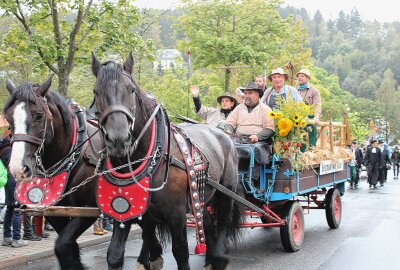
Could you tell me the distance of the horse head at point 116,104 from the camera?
379cm

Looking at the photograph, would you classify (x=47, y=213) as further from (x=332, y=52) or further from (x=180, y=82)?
(x=332, y=52)

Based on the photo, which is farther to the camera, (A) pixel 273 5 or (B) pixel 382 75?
(B) pixel 382 75

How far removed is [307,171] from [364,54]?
145024 millimetres

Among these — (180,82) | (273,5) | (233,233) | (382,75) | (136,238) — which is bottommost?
(136,238)

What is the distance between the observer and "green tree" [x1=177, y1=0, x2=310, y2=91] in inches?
806

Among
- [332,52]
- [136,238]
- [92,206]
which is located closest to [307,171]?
[136,238]

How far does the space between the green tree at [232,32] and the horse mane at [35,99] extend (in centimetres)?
1561

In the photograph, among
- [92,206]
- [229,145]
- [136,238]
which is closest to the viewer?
[92,206]

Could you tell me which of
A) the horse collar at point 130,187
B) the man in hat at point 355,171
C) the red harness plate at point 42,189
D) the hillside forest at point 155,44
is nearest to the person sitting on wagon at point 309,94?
the hillside forest at point 155,44

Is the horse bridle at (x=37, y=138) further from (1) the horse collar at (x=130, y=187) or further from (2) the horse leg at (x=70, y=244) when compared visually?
(2) the horse leg at (x=70, y=244)

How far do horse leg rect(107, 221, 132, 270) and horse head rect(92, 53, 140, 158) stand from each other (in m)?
0.78

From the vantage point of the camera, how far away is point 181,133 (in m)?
5.14

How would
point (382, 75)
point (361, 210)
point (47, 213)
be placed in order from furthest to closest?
point (382, 75), point (361, 210), point (47, 213)

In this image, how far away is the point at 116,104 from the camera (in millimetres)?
3904
